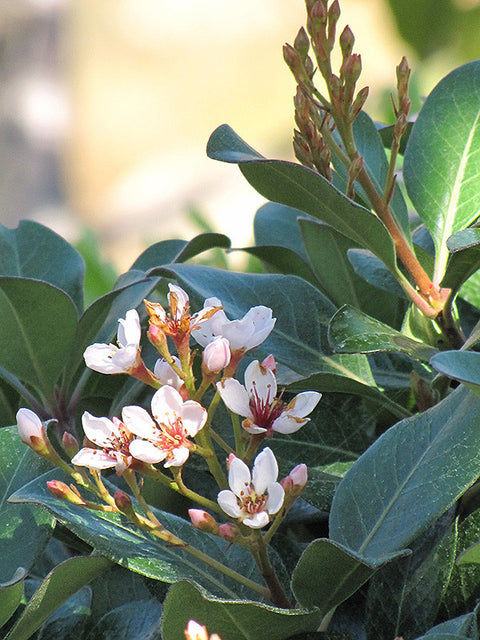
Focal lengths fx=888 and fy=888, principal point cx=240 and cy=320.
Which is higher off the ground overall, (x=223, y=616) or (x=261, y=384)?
(x=261, y=384)

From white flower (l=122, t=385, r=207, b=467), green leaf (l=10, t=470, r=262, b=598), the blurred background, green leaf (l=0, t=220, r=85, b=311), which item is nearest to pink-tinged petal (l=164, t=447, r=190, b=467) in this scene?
white flower (l=122, t=385, r=207, b=467)

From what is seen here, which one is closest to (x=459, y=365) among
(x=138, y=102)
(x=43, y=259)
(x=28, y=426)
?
(x=28, y=426)

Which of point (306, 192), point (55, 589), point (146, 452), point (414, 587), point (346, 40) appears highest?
point (346, 40)

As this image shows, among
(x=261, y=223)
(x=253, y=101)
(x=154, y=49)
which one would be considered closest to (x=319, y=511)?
(x=261, y=223)

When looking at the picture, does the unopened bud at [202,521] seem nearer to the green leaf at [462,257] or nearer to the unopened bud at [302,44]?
the green leaf at [462,257]

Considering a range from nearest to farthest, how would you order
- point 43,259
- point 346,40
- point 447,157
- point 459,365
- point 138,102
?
point 459,365 → point 346,40 → point 447,157 → point 43,259 → point 138,102

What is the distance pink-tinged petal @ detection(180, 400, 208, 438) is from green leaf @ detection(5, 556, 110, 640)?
0.14 meters

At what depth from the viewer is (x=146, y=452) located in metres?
0.68

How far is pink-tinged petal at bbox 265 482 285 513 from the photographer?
2.20 feet

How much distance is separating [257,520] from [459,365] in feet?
0.61

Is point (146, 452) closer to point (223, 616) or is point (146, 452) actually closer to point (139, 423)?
point (139, 423)

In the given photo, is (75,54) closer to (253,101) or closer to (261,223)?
(253,101)

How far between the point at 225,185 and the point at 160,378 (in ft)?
25.9

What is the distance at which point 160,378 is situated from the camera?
765 millimetres
